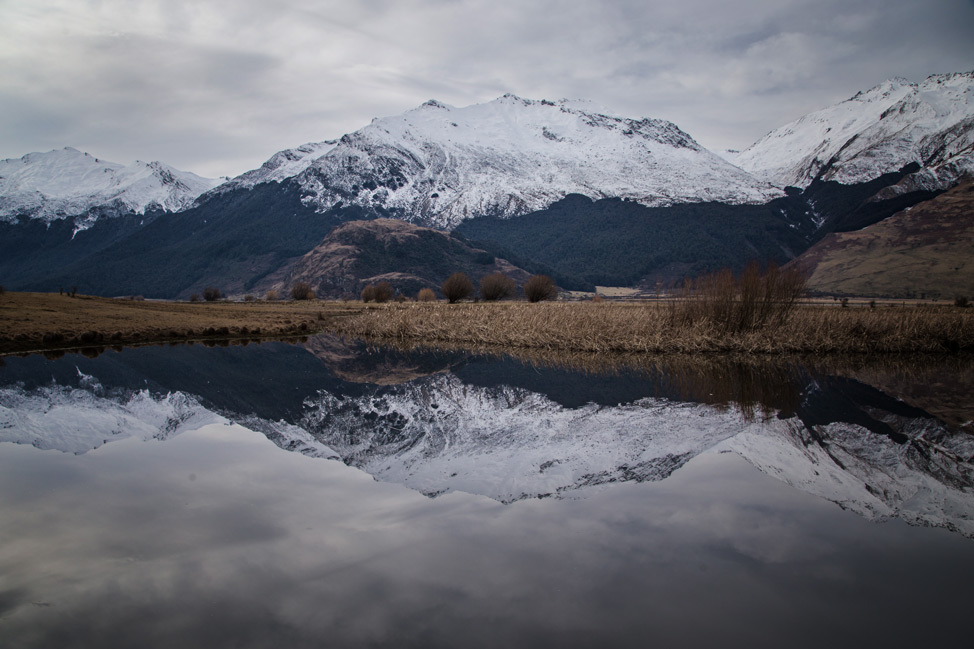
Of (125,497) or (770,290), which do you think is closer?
(125,497)

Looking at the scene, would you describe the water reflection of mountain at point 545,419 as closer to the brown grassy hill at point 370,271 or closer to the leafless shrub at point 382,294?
the leafless shrub at point 382,294

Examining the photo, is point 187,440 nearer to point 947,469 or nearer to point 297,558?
point 297,558

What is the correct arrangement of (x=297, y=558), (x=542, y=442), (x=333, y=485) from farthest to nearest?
(x=542, y=442) → (x=333, y=485) → (x=297, y=558)

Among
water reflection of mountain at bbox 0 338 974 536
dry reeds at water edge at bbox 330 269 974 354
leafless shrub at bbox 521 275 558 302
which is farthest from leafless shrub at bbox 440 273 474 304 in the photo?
water reflection of mountain at bbox 0 338 974 536

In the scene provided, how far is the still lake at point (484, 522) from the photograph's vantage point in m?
4.64

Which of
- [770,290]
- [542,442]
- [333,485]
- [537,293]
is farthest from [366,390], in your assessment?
[537,293]

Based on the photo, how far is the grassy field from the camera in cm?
2609

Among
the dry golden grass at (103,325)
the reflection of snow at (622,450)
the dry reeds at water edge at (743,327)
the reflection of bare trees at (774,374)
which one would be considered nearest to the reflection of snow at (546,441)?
the reflection of snow at (622,450)

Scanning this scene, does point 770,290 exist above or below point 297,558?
above

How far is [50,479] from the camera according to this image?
→ 8219 mm

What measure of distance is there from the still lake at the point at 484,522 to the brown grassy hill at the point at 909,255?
128m

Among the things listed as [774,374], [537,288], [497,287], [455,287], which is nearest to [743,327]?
[774,374]

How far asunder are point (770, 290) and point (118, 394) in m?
24.3

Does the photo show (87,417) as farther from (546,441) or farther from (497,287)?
(497,287)
